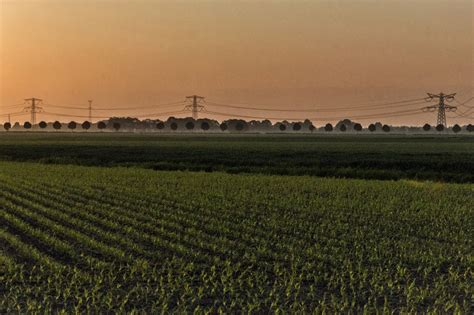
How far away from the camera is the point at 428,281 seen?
1231 cm

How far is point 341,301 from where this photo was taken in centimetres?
1049

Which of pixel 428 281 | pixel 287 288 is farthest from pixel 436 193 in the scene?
pixel 287 288

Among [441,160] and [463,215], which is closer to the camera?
[463,215]

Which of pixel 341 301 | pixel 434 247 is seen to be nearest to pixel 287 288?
pixel 341 301

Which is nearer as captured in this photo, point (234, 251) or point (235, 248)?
point (234, 251)

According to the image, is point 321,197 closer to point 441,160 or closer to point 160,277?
point 160,277

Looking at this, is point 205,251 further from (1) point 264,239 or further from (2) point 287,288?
(2) point 287,288

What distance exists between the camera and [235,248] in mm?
15141

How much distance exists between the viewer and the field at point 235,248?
10.8m

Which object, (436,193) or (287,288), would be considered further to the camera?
(436,193)

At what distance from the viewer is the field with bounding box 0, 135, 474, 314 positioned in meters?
10.8

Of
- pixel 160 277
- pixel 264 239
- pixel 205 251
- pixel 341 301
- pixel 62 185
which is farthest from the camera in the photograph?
pixel 62 185

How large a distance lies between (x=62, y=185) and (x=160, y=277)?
20.3 m

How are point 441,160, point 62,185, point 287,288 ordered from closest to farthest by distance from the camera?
point 287,288, point 62,185, point 441,160
